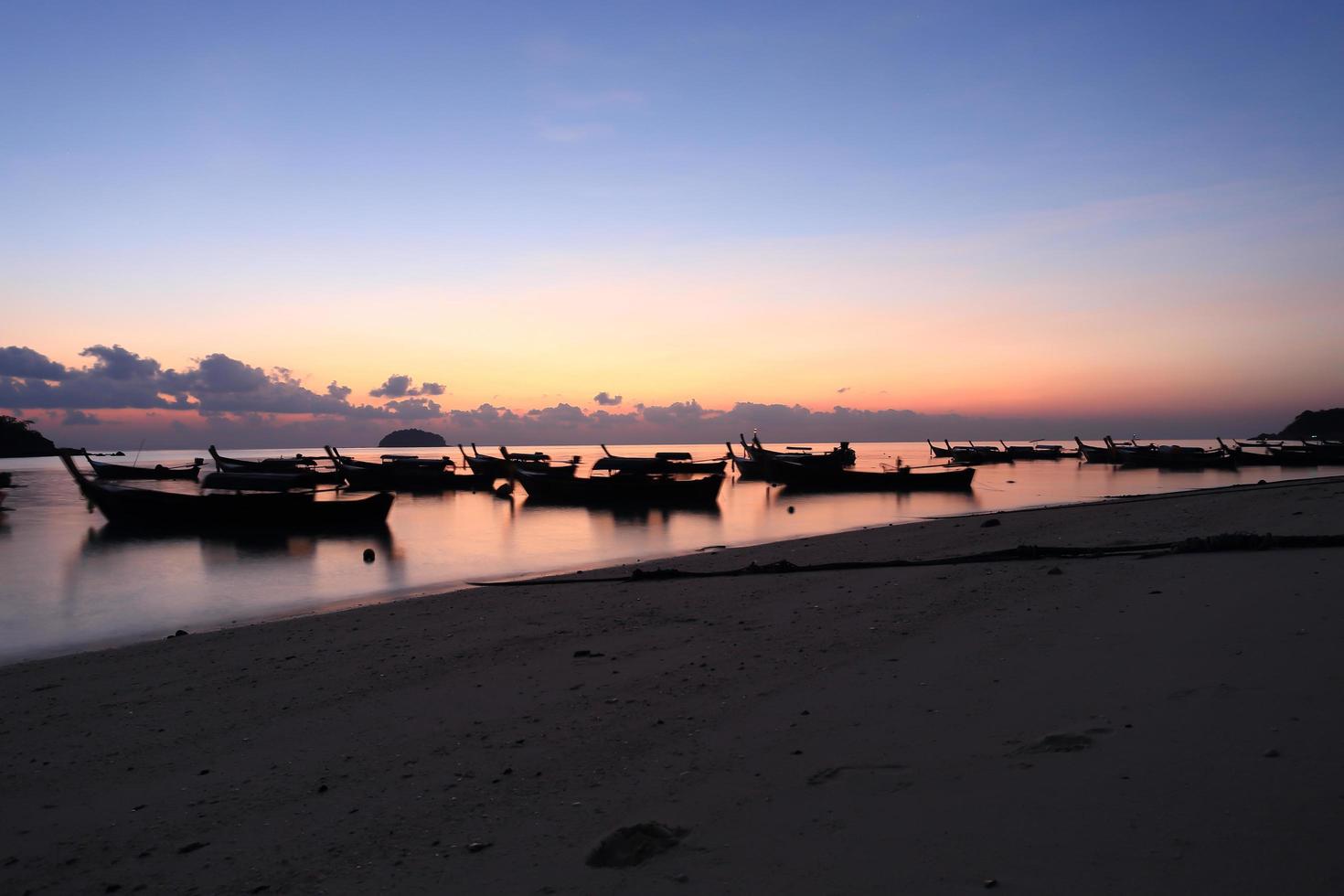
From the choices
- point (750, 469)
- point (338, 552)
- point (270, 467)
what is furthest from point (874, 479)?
point (270, 467)

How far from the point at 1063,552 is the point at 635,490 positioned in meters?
30.0

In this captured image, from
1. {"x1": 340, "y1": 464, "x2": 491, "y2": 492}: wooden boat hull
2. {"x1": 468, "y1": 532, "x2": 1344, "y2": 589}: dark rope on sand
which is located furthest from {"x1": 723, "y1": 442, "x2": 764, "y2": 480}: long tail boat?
{"x1": 468, "y1": 532, "x2": 1344, "y2": 589}: dark rope on sand

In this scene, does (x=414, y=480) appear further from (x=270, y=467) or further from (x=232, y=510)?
(x=232, y=510)

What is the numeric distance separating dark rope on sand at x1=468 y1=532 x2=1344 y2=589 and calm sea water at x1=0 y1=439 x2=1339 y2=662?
6.41 metres

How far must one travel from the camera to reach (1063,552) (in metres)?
10.7

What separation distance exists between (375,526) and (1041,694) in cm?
2917

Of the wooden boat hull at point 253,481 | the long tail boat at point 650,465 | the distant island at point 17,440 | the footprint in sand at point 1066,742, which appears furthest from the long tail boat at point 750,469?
the distant island at point 17,440

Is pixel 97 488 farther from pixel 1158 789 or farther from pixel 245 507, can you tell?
pixel 1158 789

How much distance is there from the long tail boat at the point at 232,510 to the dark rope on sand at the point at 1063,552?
59.9 ft

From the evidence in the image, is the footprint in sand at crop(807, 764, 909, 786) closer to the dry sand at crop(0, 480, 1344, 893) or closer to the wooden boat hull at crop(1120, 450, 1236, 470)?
the dry sand at crop(0, 480, 1344, 893)

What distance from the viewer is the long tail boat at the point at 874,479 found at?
4534cm

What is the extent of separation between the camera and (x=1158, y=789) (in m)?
3.16

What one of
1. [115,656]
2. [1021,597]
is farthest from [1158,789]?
[115,656]

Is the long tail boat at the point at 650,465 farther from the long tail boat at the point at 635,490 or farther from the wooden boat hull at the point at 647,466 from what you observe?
the long tail boat at the point at 635,490
